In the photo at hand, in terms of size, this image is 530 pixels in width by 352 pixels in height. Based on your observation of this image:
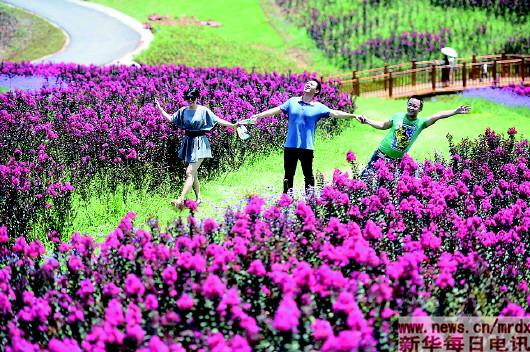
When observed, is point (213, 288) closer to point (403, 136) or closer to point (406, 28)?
point (403, 136)

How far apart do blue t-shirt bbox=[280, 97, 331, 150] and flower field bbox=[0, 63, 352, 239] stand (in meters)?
2.18

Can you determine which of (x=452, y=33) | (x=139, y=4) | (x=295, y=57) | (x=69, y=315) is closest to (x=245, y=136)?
(x=69, y=315)

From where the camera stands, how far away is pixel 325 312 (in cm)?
448

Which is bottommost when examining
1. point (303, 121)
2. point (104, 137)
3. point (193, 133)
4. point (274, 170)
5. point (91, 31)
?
point (274, 170)

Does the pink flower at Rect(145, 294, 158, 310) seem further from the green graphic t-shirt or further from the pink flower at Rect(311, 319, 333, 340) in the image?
the green graphic t-shirt

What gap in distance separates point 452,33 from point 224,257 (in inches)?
1167

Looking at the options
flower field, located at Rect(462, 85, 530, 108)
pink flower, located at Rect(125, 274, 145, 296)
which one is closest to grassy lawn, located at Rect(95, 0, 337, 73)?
flower field, located at Rect(462, 85, 530, 108)

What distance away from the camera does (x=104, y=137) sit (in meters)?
9.65

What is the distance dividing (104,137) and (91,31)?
2576cm

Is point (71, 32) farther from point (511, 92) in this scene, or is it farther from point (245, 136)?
point (245, 136)

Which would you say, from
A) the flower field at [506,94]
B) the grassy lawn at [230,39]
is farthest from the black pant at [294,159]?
the grassy lawn at [230,39]

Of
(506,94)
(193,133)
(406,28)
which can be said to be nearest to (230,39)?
(406,28)

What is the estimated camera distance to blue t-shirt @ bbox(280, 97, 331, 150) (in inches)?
316

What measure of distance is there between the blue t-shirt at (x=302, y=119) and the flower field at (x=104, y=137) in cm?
218
